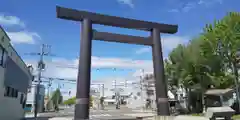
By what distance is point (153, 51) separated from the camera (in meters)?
17.1

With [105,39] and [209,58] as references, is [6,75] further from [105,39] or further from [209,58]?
[209,58]

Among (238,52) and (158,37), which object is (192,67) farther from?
(158,37)

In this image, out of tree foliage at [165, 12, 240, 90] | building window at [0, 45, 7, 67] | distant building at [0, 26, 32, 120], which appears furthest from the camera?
tree foliage at [165, 12, 240, 90]

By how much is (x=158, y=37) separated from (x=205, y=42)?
24.9 feet

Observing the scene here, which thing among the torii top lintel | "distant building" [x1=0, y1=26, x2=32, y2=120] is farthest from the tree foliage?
"distant building" [x1=0, y1=26, x2=32, y2=120]

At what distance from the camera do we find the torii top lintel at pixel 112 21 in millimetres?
14641

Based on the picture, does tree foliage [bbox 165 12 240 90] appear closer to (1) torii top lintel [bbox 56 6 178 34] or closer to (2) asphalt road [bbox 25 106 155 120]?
(1) torii top lintel [bbox 56 6 178 34]

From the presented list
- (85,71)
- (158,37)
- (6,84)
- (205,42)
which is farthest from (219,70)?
(6,84)

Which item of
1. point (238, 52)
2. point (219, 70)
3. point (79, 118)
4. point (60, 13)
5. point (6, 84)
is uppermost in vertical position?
point (60, 13)

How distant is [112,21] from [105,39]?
1484 mm

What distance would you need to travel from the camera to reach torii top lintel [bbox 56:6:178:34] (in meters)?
14.6

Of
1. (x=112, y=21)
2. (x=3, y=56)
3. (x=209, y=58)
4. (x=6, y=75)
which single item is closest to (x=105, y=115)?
(x=209, y=58)

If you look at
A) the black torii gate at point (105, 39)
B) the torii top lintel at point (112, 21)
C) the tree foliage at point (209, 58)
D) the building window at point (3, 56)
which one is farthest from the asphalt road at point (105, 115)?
the building window at point (3, 56)

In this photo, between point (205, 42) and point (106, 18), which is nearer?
point (106, 18)
